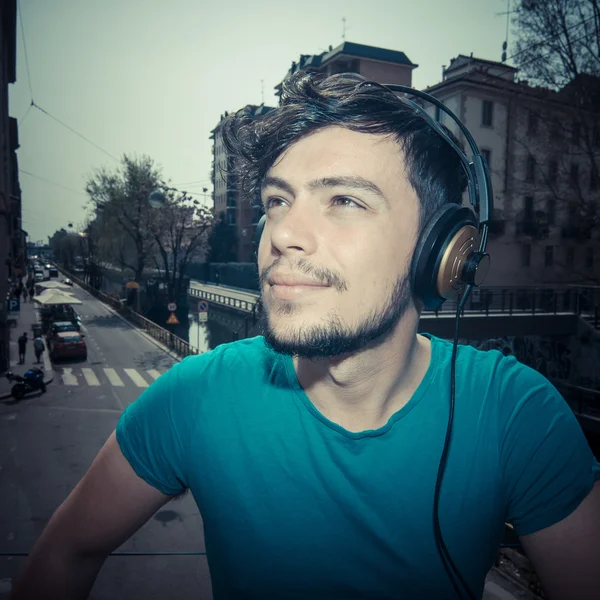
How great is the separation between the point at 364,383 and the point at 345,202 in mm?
582

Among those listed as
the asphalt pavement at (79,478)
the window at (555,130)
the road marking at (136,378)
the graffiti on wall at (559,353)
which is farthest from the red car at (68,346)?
the window at (555,130)

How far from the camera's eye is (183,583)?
6.22 metres

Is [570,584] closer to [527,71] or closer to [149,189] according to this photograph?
[527,71]

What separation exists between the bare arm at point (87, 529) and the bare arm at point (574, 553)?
121cm

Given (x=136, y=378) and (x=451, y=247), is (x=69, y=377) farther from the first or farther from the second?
(x=451, y=247)

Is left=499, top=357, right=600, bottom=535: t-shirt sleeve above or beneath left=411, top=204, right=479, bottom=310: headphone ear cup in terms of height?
beneath

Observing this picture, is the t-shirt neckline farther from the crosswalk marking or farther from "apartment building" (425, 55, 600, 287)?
the crosswalk marking

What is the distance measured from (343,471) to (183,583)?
6.32 m

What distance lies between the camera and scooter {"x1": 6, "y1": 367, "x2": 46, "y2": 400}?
1498cm

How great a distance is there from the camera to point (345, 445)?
4.39ft

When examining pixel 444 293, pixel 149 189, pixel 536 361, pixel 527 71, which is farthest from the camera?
pixel 149 189

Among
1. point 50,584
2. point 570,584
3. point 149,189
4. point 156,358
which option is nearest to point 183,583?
point 50,584

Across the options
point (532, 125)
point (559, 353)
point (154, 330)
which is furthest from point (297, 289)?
point (154, 330)

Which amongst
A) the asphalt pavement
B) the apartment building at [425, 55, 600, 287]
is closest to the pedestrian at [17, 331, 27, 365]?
the asphalt pavement
